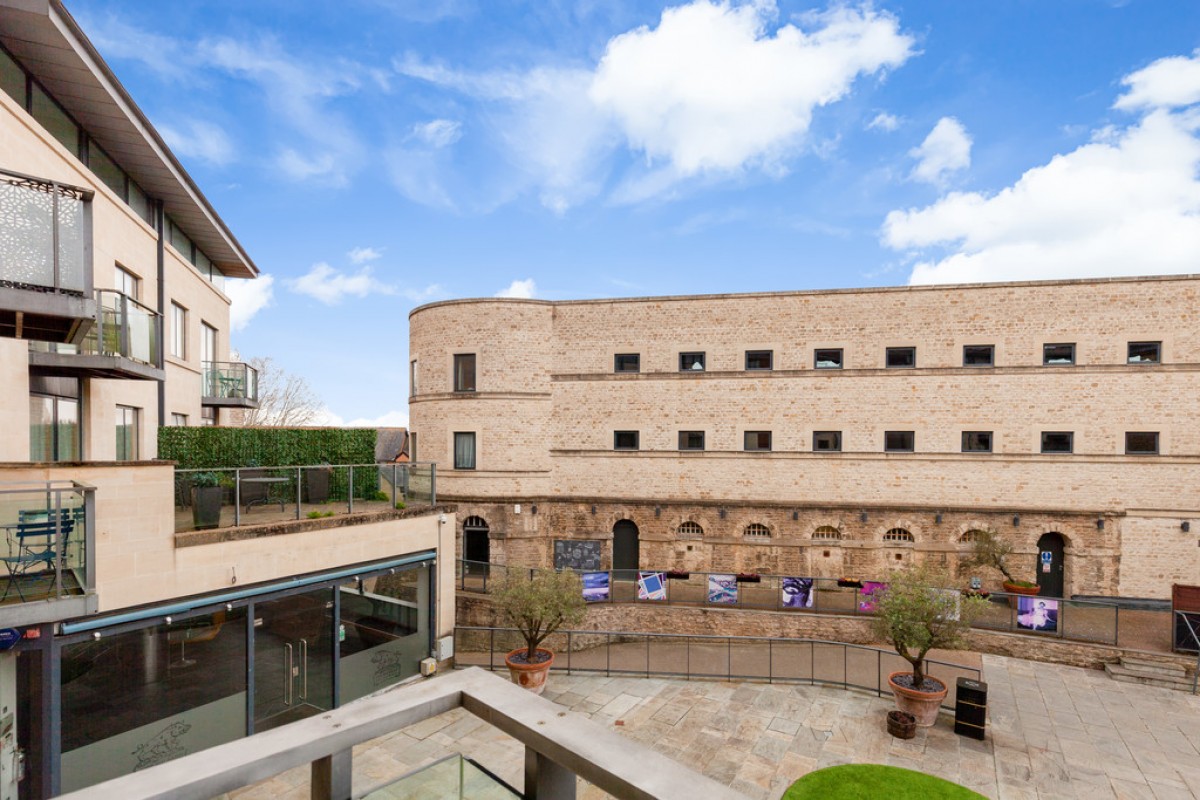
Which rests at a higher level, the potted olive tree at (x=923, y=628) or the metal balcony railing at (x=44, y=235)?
the metal balcony railing at (x=44, y=235)

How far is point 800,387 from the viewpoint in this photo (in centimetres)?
2088

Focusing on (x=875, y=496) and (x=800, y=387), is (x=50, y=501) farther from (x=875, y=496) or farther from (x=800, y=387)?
(x=875, y=496)

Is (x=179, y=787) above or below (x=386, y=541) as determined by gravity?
above

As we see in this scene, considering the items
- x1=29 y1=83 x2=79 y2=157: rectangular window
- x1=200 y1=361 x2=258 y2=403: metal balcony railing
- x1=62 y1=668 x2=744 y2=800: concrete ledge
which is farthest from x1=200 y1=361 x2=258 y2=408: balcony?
x1=62 y1=668 x2=744 y2=800: concrete ledge

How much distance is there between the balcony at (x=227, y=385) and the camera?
1941cm

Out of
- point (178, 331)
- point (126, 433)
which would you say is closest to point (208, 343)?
point (178, 331)

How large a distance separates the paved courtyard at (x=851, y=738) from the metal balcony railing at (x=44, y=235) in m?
7.80

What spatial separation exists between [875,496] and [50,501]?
2123 cm

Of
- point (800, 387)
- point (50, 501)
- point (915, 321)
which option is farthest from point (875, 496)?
point (50, 501)

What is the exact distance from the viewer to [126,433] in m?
13.7

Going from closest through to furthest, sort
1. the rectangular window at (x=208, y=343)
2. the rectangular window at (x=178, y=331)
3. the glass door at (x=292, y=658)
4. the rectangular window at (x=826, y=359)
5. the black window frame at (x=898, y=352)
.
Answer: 1. the glass door at (x=292, y=658)
2. the rectangular window at (x=178, y=331)
3. the rectangular window at (x=208, y=343)
4. the black window frame at (x=898, y=352)
5. the rectangular window at (x=826, y=359)

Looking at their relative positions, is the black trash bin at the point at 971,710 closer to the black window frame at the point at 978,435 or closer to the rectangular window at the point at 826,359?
the black window frame at the point at 978,435

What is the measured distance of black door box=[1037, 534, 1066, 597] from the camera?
62.6 feet

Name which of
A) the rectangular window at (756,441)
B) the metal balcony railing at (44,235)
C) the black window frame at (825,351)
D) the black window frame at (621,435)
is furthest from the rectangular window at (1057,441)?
the metal balcony railing at (44,235)
